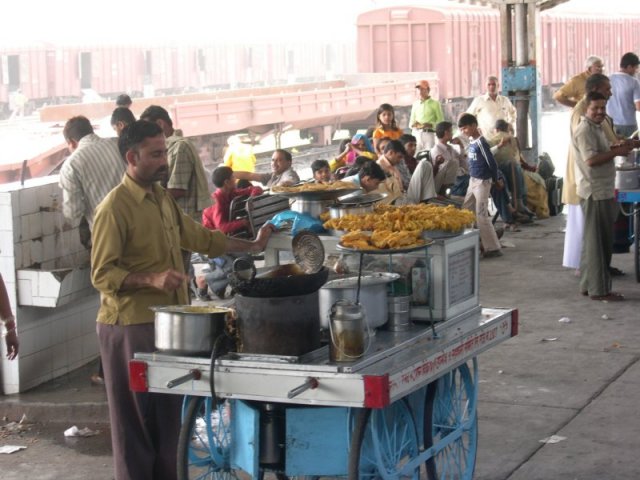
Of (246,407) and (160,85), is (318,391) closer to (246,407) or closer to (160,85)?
(246,407)

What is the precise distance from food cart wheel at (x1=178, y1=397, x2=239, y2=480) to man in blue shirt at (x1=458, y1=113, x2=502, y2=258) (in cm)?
762

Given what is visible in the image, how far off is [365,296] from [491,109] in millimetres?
12627

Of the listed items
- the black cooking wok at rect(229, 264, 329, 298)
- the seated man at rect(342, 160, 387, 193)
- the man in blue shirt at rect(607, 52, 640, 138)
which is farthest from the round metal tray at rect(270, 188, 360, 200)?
the man in blue shirt at rect(607, 52, 640, 138)

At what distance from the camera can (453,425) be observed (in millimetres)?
5254

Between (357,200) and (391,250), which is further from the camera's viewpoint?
(357,200)

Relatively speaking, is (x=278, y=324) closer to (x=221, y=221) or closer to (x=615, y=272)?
(x=221, y=221)

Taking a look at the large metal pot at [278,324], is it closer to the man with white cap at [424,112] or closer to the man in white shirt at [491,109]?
the man in white shirt at [491,109]

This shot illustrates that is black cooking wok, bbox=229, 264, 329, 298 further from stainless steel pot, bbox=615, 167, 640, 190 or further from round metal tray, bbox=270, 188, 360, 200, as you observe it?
stainless steel pot, bbox=615, 167, 640, 190

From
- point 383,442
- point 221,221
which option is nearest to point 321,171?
point 221,221

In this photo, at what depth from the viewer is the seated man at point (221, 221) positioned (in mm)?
9952

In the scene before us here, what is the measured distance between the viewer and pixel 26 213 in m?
7.25

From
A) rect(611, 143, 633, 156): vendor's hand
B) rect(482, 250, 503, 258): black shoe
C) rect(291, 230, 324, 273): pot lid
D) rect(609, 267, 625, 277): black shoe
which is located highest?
rect(611, 143, 633, 156): vendor's hand

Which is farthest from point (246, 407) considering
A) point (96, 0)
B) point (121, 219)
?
point (96, 0)

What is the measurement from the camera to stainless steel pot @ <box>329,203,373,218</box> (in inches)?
227
